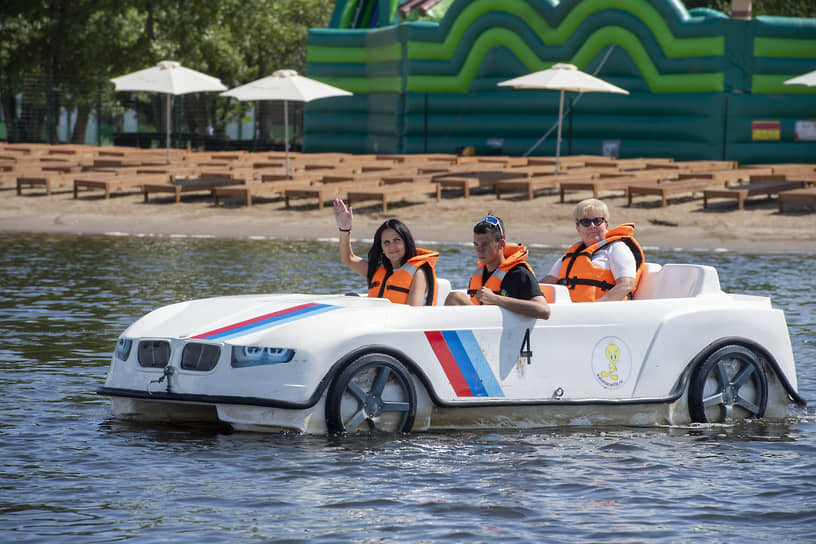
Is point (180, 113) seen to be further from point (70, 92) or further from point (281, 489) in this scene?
point (281, 489)

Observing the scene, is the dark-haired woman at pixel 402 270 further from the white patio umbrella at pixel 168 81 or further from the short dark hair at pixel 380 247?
the white patio umbrella at pixel 168 81

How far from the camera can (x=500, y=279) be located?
753 centimetres

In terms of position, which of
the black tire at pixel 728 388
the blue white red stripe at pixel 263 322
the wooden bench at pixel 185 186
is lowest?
the black tire at pixel 728 388

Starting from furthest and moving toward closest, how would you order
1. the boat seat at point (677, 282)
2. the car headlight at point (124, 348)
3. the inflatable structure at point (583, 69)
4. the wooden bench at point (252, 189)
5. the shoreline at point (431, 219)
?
1. the inflatable structure at point (583, 69)
2. the wooden bench at point (252, 189)
3. the shoreline at point (431, 219)
4. the boat seat at point (677, 282)
5. the car headlight at point (124, 348)

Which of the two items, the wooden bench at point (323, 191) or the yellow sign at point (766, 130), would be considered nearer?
the wooden bench at point (323, 191)

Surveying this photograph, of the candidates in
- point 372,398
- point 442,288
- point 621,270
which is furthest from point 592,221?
point 372,398

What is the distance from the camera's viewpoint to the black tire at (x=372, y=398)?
674cm

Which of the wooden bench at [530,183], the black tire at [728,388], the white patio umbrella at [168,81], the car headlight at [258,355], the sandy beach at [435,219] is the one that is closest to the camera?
the car headlight at [258,355]

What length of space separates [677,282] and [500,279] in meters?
Answer: 1.39

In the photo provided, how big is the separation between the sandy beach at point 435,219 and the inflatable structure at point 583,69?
8998mm

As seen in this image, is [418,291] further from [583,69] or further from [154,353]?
[583,69]

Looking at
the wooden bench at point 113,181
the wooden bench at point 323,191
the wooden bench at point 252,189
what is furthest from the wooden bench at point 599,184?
the wooden bench at point 113,181

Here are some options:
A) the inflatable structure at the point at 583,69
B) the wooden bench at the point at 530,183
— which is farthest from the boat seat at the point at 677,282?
the inflatable structure at the point at 583,69

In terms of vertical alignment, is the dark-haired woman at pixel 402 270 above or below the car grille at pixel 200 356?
above
